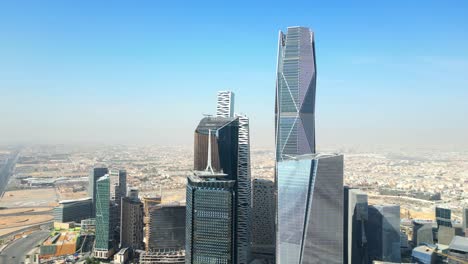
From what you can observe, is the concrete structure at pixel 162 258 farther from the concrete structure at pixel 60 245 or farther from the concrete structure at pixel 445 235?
the concrete structure at pixel 445 235

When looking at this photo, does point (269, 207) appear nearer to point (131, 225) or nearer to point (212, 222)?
point (212, 222)

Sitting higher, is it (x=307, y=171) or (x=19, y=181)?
(x=307, y=171)

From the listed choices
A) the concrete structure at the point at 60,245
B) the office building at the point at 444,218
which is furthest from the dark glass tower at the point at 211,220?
the office building at the point at 444,218

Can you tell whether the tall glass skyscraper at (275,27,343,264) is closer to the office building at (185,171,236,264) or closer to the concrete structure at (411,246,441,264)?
the office building at (185,171,236,264)

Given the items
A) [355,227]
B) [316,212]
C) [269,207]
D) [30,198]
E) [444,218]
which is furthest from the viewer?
[30,198]

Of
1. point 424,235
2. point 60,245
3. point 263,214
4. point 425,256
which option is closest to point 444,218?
point 424,235

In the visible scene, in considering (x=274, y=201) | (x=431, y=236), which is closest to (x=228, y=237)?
(x=274, y=201)

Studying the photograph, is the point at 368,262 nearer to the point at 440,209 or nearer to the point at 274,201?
the point at 274,201

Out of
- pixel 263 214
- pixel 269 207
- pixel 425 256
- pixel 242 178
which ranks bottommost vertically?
pixel 425 256
